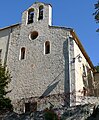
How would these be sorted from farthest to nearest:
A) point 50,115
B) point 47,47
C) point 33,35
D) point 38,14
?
point 38,14
point 33,35
point 47,47
point 50,115

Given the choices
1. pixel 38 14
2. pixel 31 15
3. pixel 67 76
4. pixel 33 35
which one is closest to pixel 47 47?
pixel 33 35

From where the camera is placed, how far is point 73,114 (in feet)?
47.9

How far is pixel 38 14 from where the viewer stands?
77.9 feet

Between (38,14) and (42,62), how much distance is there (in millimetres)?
5263

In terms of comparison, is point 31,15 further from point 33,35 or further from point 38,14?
point 33,35

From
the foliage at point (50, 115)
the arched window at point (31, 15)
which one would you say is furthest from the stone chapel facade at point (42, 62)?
the foliage at point (50, 115)

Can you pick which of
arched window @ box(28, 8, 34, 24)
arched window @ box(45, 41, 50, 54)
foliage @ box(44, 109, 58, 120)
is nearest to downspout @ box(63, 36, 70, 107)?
arched window @ box(45, 41, 50, 54)

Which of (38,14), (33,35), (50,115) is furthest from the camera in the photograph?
(38,14)

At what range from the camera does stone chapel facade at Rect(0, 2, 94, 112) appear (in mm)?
19328

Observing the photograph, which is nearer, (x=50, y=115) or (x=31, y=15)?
(x=50, y=115)

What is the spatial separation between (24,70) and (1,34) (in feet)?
16.5

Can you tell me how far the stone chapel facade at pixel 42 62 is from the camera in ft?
63.4

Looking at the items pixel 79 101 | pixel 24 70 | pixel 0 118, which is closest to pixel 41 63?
pixel 24 70

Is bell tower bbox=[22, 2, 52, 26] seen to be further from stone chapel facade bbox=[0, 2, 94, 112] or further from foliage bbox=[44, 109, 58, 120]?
foliage bbox=[44, 109, 58, 120]
